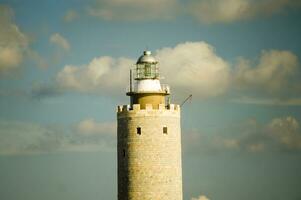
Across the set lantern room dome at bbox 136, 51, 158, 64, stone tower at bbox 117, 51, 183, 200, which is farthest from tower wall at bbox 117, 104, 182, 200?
lantern room dome at bbox 136, 51, 158, 64

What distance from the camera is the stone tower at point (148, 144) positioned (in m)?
59.6

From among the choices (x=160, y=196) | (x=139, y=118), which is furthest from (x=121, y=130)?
(x=160, y=196)

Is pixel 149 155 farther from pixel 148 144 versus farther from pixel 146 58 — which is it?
pixel 146 58

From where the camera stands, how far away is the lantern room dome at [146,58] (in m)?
61.7

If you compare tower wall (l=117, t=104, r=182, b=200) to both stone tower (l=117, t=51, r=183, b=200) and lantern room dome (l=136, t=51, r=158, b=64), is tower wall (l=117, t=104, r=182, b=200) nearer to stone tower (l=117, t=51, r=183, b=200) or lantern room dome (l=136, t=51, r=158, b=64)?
stone tower (l=117, t=51, r=183, b=200)

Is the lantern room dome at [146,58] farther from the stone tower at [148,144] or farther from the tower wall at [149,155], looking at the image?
the tower wall at [149,155]

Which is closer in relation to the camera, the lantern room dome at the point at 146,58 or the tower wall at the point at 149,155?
the tower wall at the point at 149,155

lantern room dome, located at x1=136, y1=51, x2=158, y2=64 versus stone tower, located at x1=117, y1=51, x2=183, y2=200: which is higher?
lantern room dome, located at x1=136, y1=51, x2=158, y2=64

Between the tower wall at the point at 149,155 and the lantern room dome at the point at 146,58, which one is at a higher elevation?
the lantern room dome at the point at 146,58

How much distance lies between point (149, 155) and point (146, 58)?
7.26 meters

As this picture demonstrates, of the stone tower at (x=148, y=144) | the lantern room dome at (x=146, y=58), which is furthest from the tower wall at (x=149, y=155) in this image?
the lantern room dome at (x=146, y=58)

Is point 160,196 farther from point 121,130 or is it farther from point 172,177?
point 121,130

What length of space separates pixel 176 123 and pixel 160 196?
547 cm

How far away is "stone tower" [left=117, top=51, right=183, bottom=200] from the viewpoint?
59625mm
